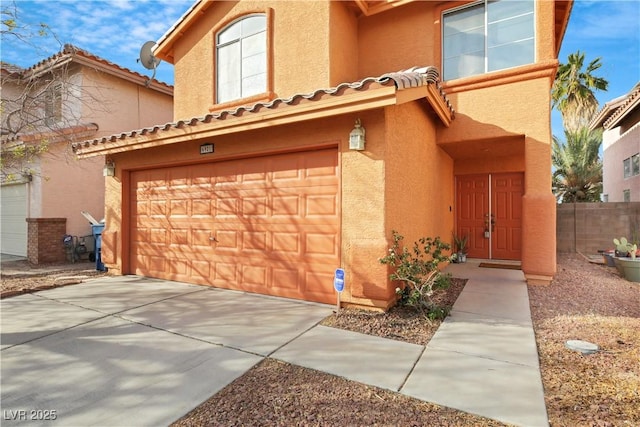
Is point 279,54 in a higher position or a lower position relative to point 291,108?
higher

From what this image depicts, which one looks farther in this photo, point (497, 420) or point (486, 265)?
point (486, 265)

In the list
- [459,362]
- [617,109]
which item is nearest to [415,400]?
[459,362]

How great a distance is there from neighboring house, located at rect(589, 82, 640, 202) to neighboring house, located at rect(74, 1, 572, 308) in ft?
28.8

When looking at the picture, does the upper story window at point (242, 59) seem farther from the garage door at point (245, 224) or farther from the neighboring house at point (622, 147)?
the neighboring house at point (622, 147)

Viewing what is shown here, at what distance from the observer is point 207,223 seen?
7.20 m

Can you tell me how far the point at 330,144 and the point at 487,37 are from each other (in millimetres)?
4906

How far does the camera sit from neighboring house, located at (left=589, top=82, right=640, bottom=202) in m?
13.9

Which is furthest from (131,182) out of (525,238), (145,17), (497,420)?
(525,238)

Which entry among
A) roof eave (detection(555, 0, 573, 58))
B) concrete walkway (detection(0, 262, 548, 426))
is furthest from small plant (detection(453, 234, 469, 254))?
roof eave (detection(555, 0, 573, 58))

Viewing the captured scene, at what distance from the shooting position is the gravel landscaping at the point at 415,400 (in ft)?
8.78

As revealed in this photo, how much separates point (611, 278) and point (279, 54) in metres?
9.46

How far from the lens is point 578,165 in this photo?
15.6 meters

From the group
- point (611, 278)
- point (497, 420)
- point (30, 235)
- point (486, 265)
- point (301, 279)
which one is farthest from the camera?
point (30, 235)

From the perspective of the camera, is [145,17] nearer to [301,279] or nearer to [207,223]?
[207,223]
